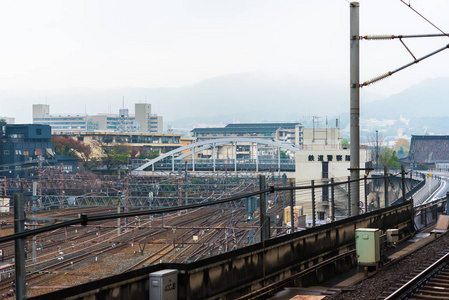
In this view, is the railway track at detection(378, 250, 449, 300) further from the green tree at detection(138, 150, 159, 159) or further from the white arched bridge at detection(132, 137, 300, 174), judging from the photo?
the green tree at detection(138, 150, 159, 159)

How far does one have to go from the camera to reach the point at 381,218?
47.5ft

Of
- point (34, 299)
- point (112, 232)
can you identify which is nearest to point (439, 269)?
point (34, 299)

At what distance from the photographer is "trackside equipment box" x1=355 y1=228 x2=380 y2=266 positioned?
1155 cm

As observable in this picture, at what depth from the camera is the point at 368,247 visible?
1164 centimetres

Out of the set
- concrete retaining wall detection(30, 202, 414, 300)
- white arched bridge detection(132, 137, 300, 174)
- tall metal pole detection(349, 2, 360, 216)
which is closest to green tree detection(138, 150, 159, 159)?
white arched bridge detection(132, 137, 300, 174)

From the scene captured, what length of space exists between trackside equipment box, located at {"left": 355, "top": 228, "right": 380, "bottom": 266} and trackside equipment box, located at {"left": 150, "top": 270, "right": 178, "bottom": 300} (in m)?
5.56

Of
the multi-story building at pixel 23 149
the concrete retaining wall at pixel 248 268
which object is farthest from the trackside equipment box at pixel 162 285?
the multi-story building at pixel 23 149

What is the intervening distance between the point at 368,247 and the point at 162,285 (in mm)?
5858

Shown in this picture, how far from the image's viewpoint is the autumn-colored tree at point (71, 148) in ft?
318

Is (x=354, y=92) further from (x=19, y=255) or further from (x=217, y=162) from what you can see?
(x=217, y=162)

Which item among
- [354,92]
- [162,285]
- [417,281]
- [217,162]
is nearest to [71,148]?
[217,162]

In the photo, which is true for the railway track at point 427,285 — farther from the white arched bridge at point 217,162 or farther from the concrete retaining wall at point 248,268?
the white arched bridge at point 217,162

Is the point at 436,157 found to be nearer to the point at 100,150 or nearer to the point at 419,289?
the point at 100,150

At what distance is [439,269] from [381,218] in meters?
3.11
